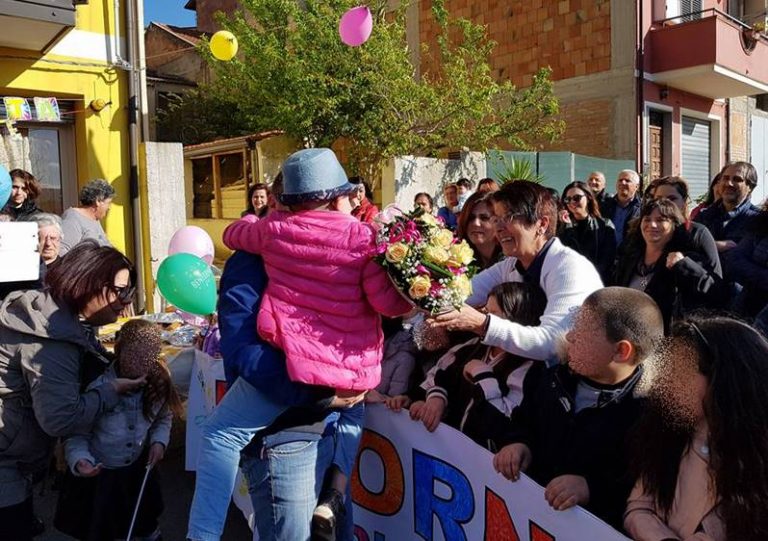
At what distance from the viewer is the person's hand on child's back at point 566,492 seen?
1.93 meters

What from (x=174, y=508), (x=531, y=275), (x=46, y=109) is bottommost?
(x=174, y=508)

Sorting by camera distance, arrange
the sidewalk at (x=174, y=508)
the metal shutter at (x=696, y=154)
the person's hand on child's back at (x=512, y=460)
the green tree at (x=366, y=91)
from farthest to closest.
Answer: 1. the metal shutter at (x=696, y=154)
2. the green tree at (x=366, y=91)
3. the sidewalk at (x=174, y=508)
4. the person's hand on child's back at (x=512, y=460)

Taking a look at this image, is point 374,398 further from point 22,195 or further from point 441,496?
point 22,195

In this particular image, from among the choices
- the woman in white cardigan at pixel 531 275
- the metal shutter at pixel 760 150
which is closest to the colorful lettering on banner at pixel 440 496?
the woman in white cardigan at pixel 531 275

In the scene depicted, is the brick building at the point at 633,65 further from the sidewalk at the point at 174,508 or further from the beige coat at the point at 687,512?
the beige coat at the point at 687,512

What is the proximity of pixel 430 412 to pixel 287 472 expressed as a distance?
687mm

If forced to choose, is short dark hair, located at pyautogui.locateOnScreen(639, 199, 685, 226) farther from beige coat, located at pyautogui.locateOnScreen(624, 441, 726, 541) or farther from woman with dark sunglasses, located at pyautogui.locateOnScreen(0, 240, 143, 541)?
woman with dark sunglasses, located at pyautogui.locateOnScreen(0, 240, 143, 541)

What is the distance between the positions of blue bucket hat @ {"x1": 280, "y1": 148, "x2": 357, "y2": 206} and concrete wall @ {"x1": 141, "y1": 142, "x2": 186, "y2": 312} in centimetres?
780

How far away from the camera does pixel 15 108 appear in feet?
27.3

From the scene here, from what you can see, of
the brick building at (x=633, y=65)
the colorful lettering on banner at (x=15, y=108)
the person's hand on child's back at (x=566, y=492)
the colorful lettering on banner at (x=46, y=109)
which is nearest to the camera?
the person's hand on child's back at (x=566, y=492)

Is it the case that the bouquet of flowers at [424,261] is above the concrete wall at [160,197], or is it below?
below

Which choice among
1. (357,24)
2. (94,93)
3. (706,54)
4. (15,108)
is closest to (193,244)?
(357,24)

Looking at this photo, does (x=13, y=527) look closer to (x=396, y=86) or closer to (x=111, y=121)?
(x=111, y=121)

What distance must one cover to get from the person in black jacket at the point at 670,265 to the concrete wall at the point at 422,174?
22.4 ft
